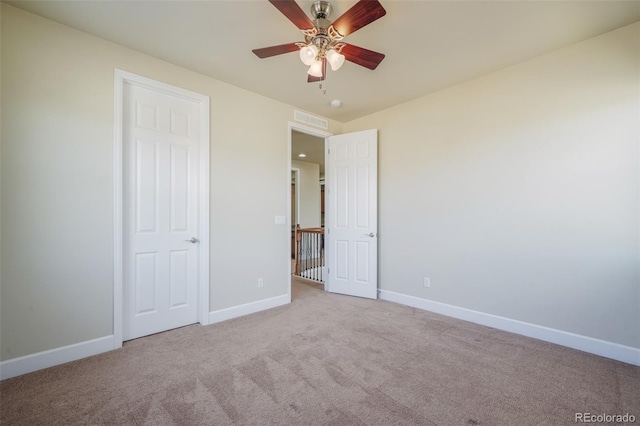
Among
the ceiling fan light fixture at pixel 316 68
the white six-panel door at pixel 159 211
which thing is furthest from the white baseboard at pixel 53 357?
the ceiling fan light fixture at pixel 316 68

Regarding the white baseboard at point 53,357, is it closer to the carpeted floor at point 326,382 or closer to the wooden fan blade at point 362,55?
the carpeted floor at point 326,382

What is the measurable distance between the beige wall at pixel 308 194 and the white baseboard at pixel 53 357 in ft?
17.9

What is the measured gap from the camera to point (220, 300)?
10.3 feet

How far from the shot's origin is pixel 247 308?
3.35m

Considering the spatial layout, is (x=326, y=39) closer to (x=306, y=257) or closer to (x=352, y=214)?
(x=352, y=214)

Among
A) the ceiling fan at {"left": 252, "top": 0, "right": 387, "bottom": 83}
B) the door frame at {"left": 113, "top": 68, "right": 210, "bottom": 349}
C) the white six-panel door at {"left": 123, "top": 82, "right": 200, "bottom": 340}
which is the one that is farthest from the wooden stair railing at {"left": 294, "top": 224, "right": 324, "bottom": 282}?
the ceiling fan at {"left": 252, "top": 0, "right": 387, "bottom": 83}

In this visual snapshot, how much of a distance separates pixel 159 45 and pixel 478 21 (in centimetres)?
275

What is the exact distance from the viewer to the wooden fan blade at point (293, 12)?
1.58 metres

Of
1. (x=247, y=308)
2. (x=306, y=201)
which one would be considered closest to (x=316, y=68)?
(x=247, y=308)

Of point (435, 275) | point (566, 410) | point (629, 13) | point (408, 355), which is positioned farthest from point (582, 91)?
point (408, 355)

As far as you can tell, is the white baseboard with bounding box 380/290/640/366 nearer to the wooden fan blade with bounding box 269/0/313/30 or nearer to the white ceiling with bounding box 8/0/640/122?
the white ceiling with bounding box 8/0/640/122

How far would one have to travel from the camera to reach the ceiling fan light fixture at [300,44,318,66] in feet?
6.51

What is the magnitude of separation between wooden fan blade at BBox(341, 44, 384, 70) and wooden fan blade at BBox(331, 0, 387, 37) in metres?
0.17

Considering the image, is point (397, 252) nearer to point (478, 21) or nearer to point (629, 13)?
point (478, 21)
